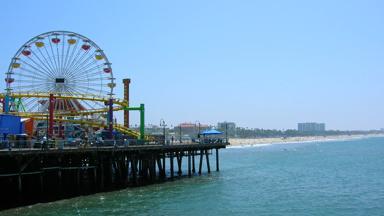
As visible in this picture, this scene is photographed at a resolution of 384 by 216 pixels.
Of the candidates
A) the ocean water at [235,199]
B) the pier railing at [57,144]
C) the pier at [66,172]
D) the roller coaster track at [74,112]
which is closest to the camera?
the ocean water at [235,199]

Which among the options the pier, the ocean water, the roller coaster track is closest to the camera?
the ocean water

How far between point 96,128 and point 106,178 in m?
21.6

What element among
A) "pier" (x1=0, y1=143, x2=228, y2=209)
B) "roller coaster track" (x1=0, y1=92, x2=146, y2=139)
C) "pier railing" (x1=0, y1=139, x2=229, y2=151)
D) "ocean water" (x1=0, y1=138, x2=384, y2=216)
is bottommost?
"ocean water" (x1=0, y1=138, x2=384, y2=216)

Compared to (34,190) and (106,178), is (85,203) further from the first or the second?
(106,178)

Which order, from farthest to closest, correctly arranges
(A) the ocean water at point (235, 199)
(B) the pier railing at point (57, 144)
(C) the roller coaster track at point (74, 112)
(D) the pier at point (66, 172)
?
(C) the roller coaster track at point (74, 112), (B) the pier railing at point (57, 144), (D) the pier at point (66, 172), (A) the ocean water at point (235, 199)

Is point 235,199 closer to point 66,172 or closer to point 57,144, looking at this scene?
point 66,172

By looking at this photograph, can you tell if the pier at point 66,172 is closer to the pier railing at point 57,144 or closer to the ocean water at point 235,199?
the pier railing at point 57,144

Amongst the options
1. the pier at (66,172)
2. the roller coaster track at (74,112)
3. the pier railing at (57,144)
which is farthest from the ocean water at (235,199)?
the roller coaster track at (74,112)

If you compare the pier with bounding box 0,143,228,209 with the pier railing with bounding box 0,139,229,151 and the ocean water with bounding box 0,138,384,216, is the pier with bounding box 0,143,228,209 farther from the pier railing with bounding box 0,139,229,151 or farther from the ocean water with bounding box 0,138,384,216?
the ocean water with bounding box 0,138,384,216

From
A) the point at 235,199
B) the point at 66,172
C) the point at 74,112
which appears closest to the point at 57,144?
the point at 66,172

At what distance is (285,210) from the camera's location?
106ft

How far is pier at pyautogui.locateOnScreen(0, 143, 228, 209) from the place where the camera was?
32.3 metres

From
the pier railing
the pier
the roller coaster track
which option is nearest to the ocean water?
the pier

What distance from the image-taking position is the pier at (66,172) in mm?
32344
